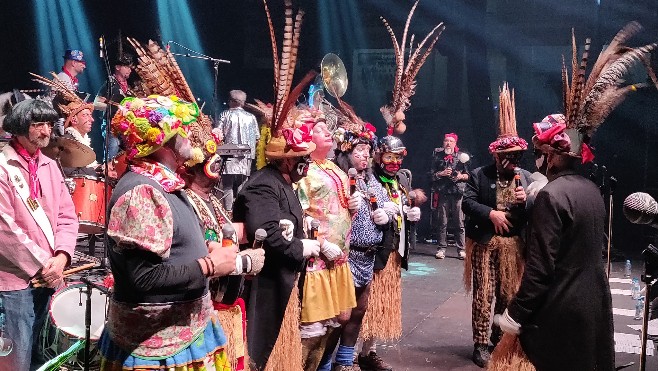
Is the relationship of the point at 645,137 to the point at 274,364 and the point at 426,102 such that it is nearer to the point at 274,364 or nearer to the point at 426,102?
the point at 426,102

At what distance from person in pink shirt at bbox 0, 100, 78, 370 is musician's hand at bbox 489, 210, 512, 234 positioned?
3321 millimetres

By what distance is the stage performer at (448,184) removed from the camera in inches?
443

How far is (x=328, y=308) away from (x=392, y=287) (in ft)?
4.27

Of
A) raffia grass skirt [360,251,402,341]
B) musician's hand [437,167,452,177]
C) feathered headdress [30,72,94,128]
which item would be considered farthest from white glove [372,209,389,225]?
musician's hand [437,167,452,177]

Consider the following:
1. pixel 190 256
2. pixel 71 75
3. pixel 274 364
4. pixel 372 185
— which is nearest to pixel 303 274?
pixel 274 364

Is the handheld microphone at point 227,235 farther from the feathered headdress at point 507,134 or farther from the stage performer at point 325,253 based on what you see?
the feathered headdress at point 507,134

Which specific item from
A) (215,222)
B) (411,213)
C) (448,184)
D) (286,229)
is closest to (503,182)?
(411,213)

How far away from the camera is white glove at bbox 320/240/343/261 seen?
14.2 ft

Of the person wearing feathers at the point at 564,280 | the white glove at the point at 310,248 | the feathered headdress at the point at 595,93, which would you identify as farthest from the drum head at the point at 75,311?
the feathered headdress at the point at 595,93

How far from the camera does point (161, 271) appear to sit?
2.39 metres

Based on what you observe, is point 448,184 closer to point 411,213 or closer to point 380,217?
point 411,213

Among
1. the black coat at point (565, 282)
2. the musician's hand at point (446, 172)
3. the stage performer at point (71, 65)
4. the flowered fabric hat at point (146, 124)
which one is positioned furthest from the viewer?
the musician's hand at point (446, 172)

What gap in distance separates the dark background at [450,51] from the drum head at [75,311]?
7.13 m

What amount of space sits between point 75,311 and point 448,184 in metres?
7.95
